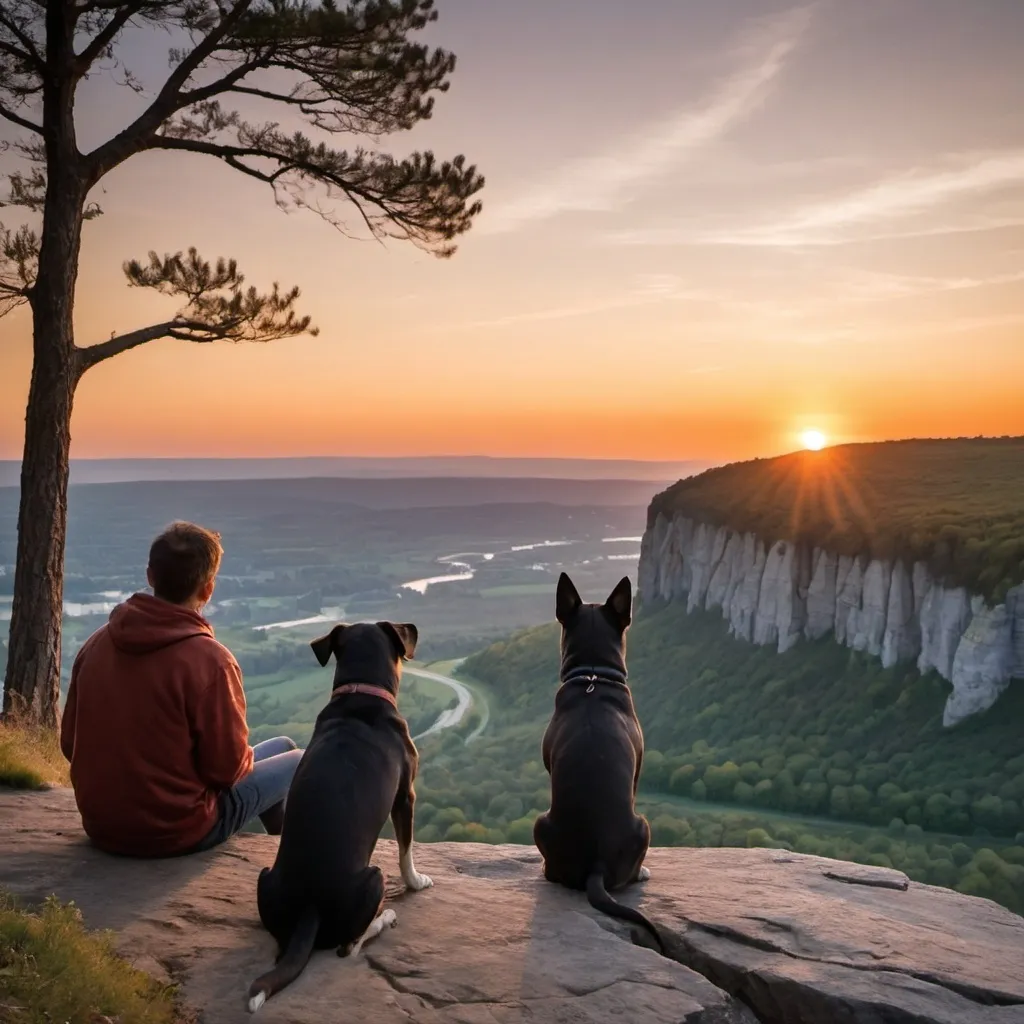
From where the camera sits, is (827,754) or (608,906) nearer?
(608,906)

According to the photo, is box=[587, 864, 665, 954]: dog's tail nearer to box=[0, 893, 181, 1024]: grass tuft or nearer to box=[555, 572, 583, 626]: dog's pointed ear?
box=[555, 572, 583, 626]: dog's pointed ear

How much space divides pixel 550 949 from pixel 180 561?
3.32m

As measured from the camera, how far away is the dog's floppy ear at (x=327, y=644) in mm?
6176

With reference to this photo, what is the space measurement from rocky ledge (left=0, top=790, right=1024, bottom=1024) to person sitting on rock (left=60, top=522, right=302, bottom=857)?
35 cm

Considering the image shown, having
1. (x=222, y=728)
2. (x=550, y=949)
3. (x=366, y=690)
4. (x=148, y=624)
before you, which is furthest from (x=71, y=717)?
(x=550, y=949)

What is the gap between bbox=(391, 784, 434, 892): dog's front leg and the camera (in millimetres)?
5961

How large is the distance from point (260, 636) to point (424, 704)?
27.1 metres

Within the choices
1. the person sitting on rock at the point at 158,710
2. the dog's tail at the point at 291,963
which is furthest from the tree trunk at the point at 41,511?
the dog's tail at the point at 291,963

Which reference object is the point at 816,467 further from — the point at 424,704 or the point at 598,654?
the point at 598,654

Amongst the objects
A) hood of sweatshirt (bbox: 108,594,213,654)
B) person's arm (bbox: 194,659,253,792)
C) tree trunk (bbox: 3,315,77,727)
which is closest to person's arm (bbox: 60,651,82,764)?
hood of sweatshirt (bbox: 108,594,213,654)

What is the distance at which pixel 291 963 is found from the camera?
4.76 meters

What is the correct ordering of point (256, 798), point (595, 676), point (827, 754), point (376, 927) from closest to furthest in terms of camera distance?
point (376, 927) < point (256, 798) < point (595, 676) < point (827, 754)

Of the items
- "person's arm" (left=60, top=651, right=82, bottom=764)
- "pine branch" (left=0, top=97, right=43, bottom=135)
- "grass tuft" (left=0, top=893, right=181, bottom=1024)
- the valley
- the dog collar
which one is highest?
"pine branch" (left=0, top=97, right=43, bottom=135)

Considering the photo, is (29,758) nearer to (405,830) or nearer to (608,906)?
(405,830)
